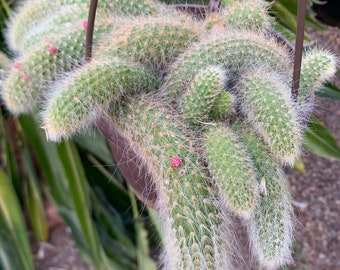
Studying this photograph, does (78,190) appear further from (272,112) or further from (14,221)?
(272,112)

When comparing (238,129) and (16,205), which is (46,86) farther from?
(16,205)

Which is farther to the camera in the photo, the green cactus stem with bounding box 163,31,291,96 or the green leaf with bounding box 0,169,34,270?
the green leaf with bounding box 0,169,34,270

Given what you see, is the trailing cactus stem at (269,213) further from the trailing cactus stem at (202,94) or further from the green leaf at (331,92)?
the green leaf at (331,92)

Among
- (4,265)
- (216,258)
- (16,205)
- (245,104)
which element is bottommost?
(4,265)

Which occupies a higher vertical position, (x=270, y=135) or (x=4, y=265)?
(x=270, y=135)

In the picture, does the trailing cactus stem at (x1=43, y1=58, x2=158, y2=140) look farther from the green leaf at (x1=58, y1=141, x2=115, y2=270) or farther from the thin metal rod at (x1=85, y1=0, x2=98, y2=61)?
the green leaf at (x1=58, y1=141, x2=115, y2=270)

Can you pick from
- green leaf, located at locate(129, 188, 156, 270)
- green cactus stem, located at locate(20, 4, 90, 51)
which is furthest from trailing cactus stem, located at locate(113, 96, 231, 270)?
green leaf, located at locate(129, 188, 156, 270)

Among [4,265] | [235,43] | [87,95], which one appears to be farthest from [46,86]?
[4,265]
